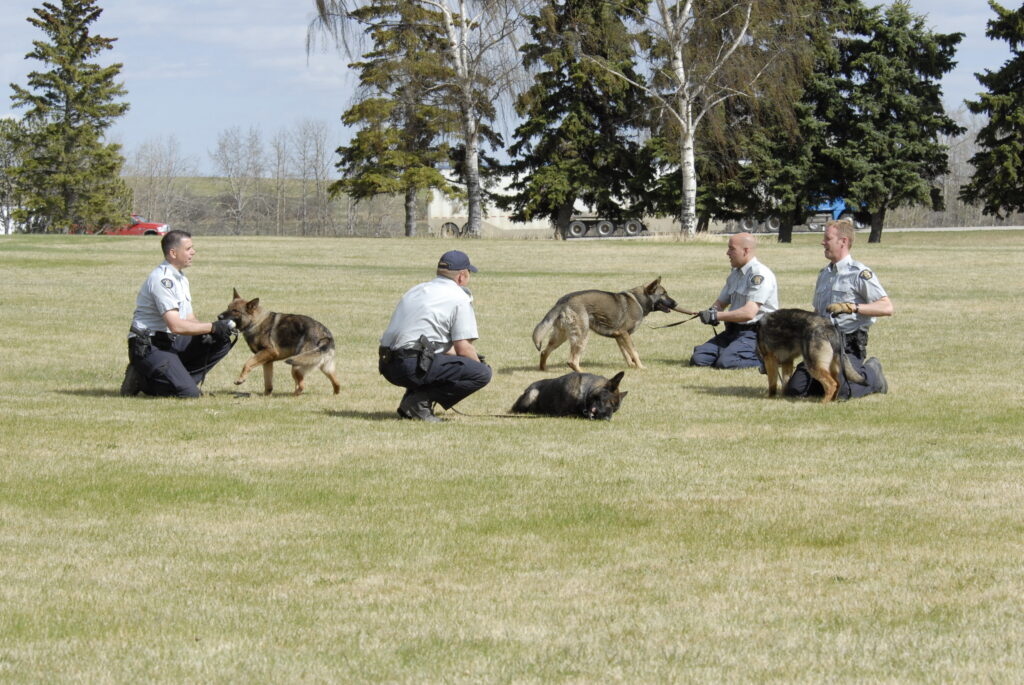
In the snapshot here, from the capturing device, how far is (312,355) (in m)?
11.8

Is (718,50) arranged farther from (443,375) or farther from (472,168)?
(443,375)

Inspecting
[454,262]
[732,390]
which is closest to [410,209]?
[732,390]

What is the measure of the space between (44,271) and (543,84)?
1188 inches

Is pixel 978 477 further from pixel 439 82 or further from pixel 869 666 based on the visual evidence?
pixel 439 82

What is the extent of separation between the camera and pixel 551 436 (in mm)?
9992

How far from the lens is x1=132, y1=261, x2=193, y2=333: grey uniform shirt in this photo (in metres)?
11.4

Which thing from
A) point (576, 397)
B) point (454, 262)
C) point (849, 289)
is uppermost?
point (454, 262)

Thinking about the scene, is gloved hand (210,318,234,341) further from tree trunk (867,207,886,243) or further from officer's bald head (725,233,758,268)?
tree trunk (867,207,886,243)

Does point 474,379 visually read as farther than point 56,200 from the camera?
No

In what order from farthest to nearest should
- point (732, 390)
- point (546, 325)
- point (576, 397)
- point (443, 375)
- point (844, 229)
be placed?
1. point (546, 325)
2. point (732, 390)
3. point (844, 229)
4. point (576, 397)
5. point (443, 375)

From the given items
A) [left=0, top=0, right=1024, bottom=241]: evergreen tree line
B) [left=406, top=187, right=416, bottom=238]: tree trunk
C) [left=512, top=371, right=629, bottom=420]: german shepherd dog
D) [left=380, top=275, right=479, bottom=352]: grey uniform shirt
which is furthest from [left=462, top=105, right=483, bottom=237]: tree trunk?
[left=380, top=275, right=479, bottom=352]: grey uniform shirt

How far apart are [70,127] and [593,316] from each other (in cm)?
5725

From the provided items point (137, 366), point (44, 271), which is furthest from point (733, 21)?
point (137, 366)

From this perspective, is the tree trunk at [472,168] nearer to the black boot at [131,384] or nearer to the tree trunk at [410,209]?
the tree trunk at [410,209]
